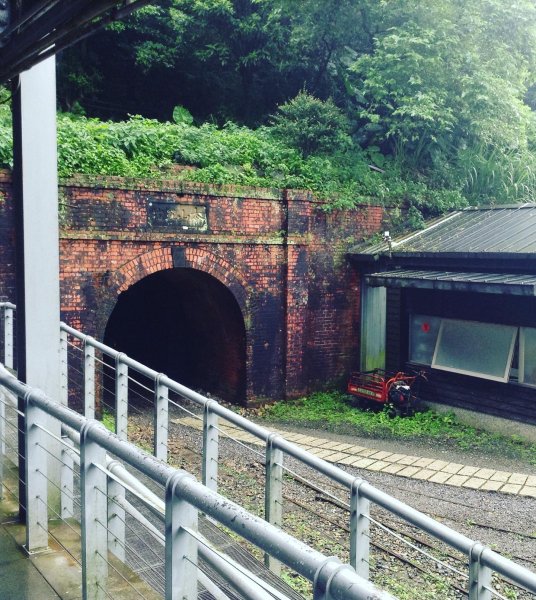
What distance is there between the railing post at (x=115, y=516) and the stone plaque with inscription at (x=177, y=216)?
8.30 m

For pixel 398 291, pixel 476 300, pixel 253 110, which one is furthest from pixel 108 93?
pixel 476 300

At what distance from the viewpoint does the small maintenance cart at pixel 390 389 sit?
42.0 ft

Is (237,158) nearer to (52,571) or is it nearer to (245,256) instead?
(245,256)

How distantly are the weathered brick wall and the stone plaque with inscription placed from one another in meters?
0.02

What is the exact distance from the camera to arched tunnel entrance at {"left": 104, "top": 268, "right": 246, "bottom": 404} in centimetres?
1341

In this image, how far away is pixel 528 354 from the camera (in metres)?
11.7

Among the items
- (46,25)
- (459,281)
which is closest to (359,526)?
(46,25)

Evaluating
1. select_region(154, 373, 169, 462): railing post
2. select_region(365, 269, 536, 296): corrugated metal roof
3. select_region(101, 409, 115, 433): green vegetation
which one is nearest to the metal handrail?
select_region(154, 373, 169, 462): railing post

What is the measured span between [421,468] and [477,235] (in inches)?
209

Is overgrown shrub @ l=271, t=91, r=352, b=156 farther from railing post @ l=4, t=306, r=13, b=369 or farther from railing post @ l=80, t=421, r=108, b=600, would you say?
railing post @ l=80, t=421, r=108, b=600

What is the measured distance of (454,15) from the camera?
51.6 ft

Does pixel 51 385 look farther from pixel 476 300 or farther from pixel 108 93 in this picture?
pixel 108 93

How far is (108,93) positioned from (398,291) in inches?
484

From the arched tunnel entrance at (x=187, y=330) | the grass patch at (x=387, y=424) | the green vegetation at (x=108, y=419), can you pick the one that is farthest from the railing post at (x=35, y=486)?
the arched tunnel entrance at (x=187, y=330)
